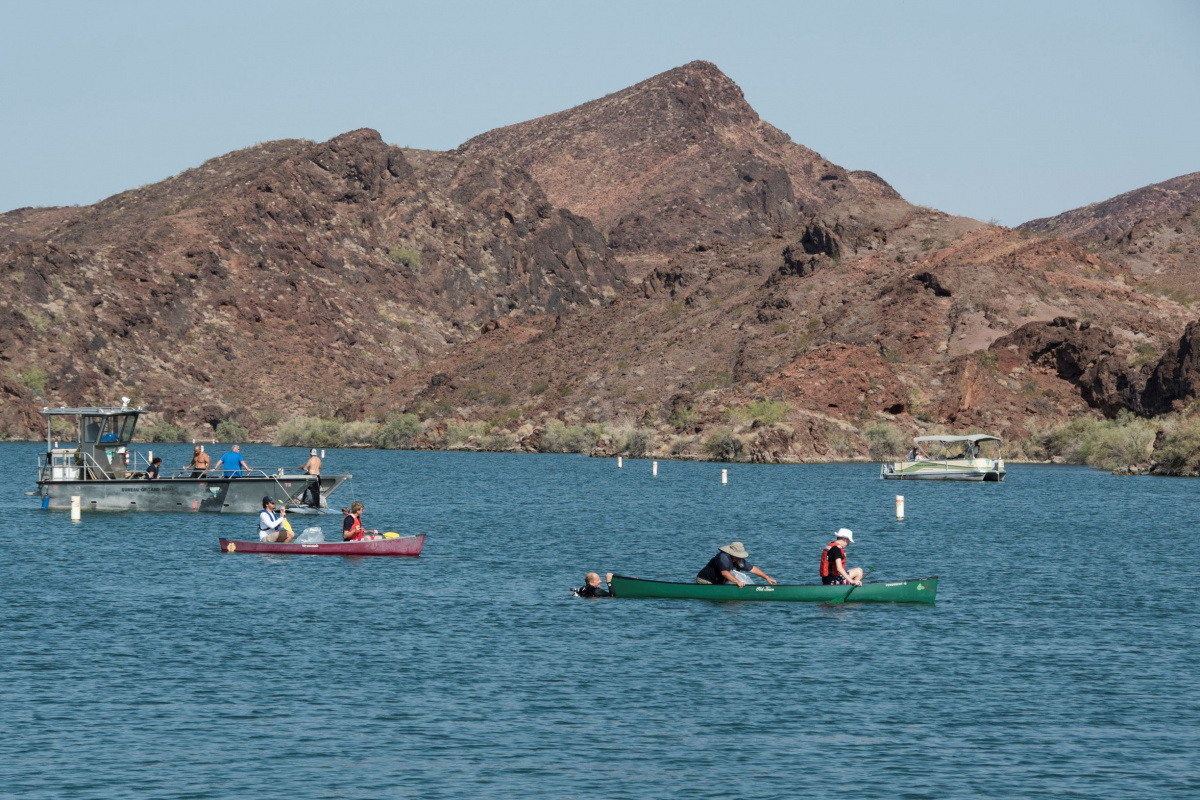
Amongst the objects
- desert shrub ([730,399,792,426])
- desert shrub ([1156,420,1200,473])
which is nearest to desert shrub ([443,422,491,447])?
desert shrub ([730,399,792,426])

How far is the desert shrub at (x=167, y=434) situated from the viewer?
6117 inches

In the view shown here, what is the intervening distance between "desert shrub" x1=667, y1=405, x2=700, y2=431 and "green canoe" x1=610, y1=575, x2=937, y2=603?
278ft

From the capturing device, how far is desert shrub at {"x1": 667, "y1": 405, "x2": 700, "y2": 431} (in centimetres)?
12031

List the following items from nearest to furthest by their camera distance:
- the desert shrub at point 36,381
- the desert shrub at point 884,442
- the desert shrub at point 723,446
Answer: the desert shrub at point 884,442 → the desert shrub at point 723,446 → the desert shrub at point 36,381

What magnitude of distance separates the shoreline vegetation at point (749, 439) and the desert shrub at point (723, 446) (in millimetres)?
74

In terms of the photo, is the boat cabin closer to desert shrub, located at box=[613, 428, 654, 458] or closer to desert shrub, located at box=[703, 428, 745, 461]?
desert shrub, located at box=[703, 428, 745, 461]

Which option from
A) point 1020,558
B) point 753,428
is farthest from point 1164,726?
point 753,428

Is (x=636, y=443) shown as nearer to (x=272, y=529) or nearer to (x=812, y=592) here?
(x=272, y=529)

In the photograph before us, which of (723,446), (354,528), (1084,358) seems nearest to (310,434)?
(723,446)

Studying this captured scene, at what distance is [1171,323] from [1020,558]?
89970mm

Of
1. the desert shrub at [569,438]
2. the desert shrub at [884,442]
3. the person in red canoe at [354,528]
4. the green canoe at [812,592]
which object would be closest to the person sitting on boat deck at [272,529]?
the person in red canoe at [354,528]

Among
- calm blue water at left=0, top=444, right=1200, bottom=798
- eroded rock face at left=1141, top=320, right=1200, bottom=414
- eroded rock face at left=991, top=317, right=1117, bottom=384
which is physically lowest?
calm blue water at left=0, top=444, right=1200, bottom=798

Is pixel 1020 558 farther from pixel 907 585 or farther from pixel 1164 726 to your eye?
pixel 1164 726

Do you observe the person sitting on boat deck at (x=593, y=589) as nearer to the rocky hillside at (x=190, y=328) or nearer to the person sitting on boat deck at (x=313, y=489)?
the person sitting on boat deck at (x=313, y=489)
